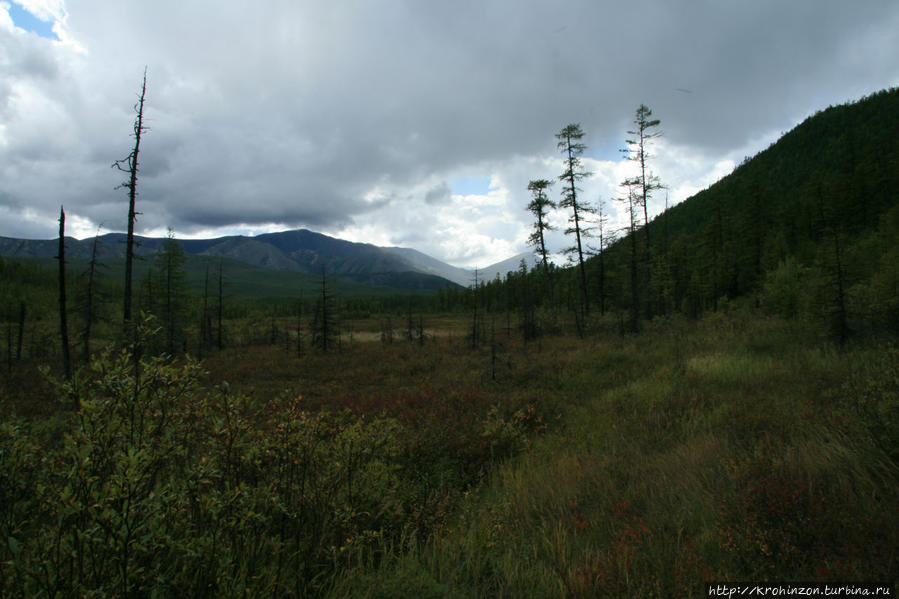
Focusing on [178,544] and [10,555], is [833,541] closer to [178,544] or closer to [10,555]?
[178,544]

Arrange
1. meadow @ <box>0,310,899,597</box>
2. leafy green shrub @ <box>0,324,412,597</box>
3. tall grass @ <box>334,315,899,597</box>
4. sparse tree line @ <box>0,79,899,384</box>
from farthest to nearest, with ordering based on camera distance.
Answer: sparse tree line @ <box>0,79,899,384</box>, tall grass @ <box>334,315,899,597</box>, meadow @ <box>0,310,899,597</box>, leafy green shrub @ <box>0,324,412,597</box>

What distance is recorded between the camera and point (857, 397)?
4195mm

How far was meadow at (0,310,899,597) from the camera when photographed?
2.21 meters

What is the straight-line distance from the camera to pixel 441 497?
4.63 meters

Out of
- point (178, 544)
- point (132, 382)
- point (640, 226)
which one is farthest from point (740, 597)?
point (640, 226)

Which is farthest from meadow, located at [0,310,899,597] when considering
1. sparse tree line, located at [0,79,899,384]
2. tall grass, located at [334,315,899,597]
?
sparse tree line, located at [0,79,899,384]

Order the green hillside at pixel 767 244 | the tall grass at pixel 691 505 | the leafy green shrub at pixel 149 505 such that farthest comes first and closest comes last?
the green hillside at pixel 767 244 < the tall grass at pixel 691 505 < the leafy green shrub at pixel 149 505

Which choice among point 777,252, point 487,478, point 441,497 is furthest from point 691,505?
point 777,252

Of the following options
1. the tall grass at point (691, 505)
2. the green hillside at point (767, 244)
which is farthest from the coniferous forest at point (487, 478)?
the green hillside at point (767, 244)

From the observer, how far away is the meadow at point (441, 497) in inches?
87.1

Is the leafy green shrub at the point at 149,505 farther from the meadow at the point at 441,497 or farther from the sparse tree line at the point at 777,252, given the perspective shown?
the sparse tree line at the point at 777,252

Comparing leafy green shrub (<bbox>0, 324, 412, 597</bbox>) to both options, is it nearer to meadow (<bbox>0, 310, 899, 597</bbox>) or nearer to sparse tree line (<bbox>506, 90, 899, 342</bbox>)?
meadow (<bbox>0, 310, 899, 597</bbox>)

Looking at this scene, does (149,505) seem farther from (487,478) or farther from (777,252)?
(777,252)

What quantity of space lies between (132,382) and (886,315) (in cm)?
1478
